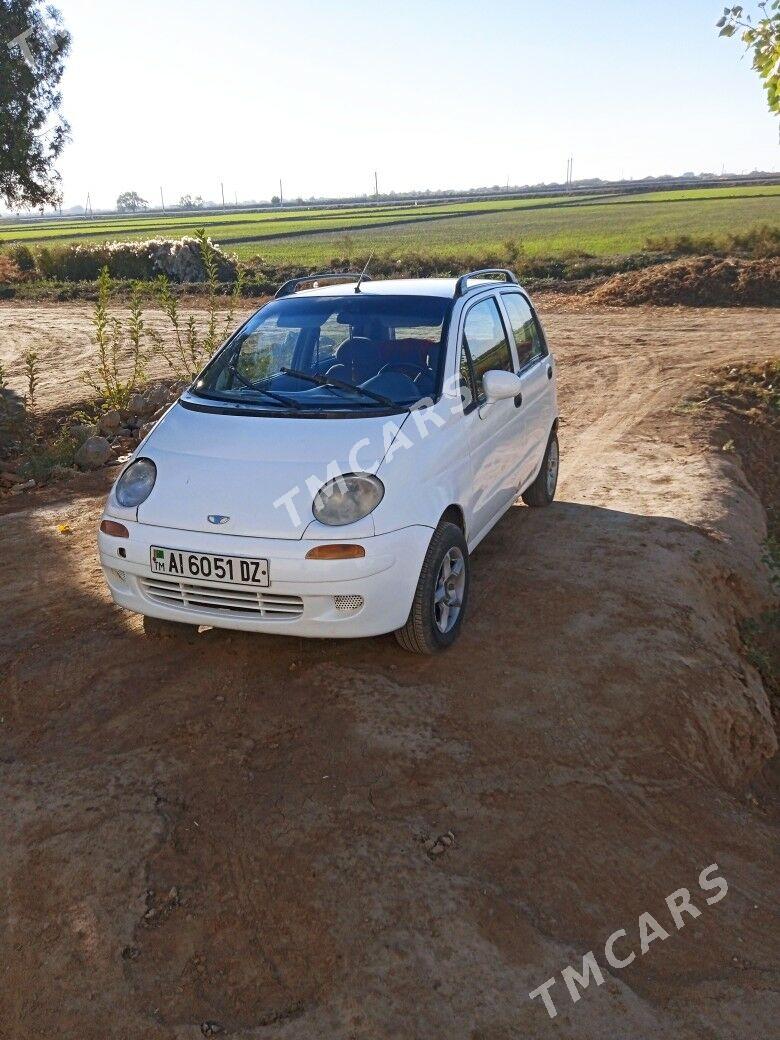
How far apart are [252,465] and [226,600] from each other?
0.70 meters

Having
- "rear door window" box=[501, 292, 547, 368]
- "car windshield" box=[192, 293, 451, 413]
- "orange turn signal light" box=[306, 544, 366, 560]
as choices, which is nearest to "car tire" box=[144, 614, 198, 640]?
"orange turn signal light" box=[306, 544, 366, 560]

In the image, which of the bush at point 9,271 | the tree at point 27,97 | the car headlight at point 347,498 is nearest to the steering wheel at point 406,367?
the car headlight at point 347,498

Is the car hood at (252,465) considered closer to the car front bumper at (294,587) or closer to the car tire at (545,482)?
the car front bumper at (294,587)

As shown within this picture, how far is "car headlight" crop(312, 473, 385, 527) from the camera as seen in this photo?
4.38 meters

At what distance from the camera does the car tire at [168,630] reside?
5055 mm

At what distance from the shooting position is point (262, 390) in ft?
17.7

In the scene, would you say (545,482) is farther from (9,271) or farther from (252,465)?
(9,271)

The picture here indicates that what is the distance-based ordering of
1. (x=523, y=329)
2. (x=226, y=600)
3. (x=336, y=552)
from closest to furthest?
(x=336, y=552) → (x=226, y=600) → (x=523, y=329)

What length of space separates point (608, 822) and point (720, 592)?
3129 mm

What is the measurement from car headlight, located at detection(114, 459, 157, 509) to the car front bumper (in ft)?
0.60

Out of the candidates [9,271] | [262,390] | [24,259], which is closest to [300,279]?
[262,390]

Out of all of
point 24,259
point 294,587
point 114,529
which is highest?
point 114,529

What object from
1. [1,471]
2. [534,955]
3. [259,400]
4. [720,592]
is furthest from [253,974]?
[1,471]

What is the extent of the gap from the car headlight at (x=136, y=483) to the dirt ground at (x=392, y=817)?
0.86 meters
